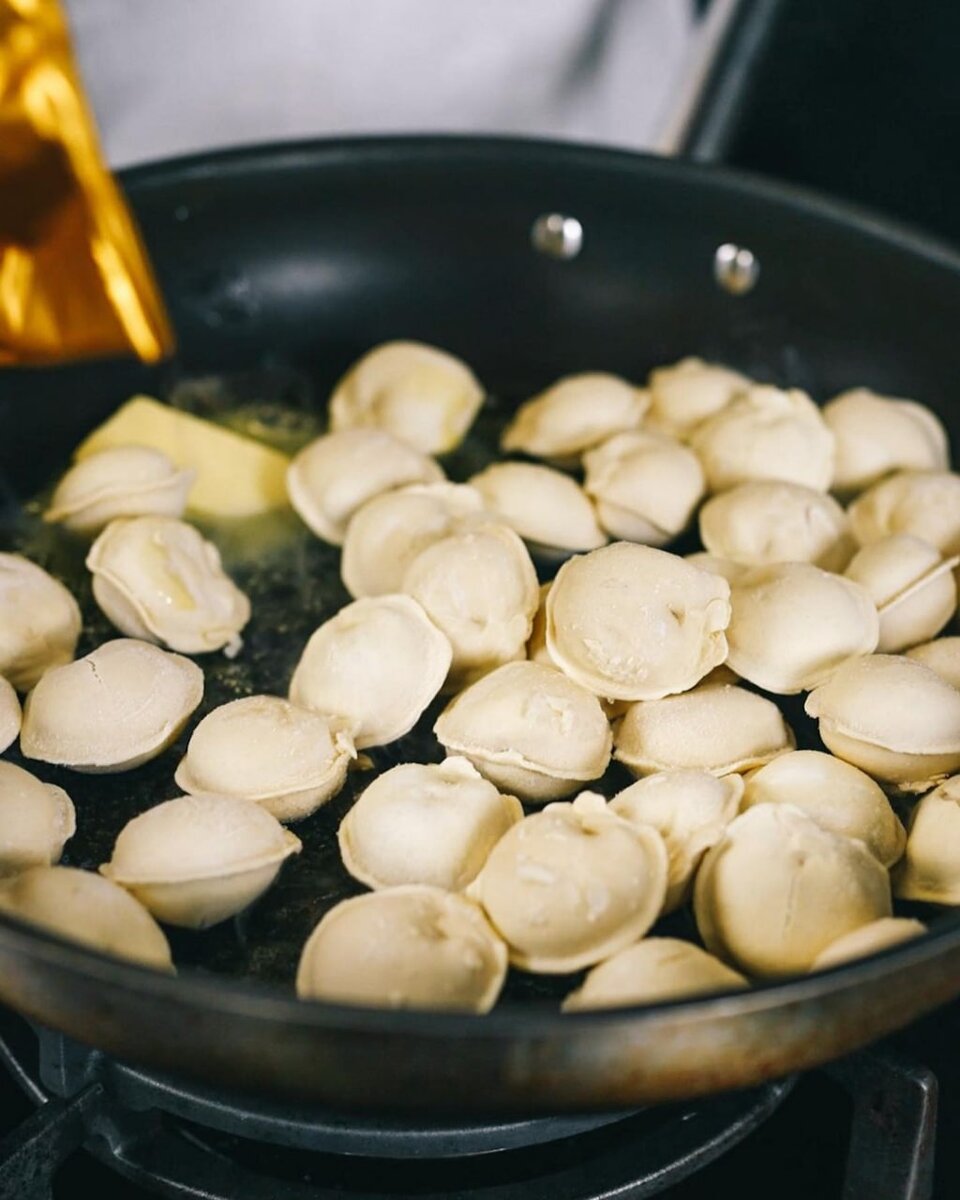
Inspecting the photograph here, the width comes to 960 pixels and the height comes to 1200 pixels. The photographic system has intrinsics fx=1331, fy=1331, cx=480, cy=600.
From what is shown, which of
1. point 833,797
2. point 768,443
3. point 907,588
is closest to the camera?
point 833,797

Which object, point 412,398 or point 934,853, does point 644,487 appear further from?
point 934,853

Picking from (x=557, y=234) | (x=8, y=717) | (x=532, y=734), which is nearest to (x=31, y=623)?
(x=8, y=717)

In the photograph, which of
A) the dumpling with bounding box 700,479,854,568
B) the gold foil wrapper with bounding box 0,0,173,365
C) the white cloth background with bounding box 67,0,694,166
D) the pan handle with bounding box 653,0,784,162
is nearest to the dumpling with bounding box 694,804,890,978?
the dumpling with bounding box 700,479,854,568

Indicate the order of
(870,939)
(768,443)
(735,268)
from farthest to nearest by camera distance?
(735,268) < (768,443) < (870,939)

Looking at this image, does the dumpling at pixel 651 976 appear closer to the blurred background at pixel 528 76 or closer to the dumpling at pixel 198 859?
the dumpling at pixel 198 859

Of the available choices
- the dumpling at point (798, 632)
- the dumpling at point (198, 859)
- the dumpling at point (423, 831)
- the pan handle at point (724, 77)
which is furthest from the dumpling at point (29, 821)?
the pan handle at point (724, 77)
